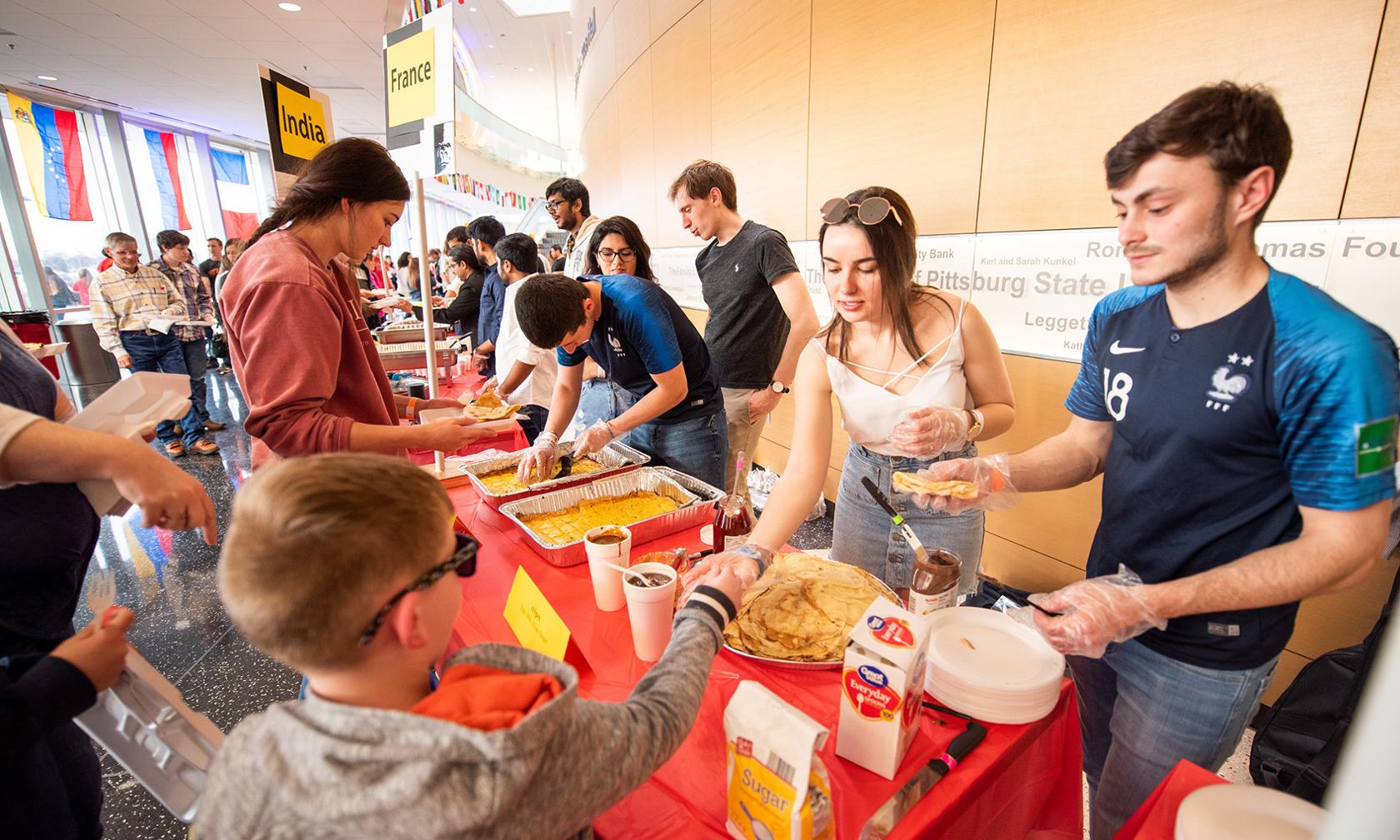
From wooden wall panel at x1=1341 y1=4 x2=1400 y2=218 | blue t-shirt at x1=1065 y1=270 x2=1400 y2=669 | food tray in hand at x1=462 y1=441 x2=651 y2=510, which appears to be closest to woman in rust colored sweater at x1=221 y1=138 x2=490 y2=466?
food tray in hand at x1=462 y1=441 x2=651 y2=510

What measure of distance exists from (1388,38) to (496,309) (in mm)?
4193

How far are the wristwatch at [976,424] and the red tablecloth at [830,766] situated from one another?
684 millimetres

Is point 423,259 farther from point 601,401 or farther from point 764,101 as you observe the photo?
point 764,101

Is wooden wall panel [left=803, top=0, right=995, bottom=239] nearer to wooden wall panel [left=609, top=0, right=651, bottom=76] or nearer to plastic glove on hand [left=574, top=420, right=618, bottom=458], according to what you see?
plastic glove on hand [left=574, top=420, right=618, bottom=458]

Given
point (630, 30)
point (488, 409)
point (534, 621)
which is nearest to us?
point (534, 621)

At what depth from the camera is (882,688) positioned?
0.92 metres

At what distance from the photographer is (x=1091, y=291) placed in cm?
243

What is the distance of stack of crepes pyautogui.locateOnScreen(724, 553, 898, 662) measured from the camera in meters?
1.22

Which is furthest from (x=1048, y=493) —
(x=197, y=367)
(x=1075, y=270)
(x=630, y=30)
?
(x=197, y=367)

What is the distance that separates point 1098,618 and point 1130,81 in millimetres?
2247

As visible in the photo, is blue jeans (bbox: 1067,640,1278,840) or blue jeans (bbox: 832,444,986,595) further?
blue jeans (bbox: 832,444,986,595)

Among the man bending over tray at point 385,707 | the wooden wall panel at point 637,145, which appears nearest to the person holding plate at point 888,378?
the man bending over tray at point 385,707

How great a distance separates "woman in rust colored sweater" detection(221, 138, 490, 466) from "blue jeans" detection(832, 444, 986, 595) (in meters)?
1.18

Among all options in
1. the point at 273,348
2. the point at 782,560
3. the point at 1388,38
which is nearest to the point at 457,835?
the point at 782,560
